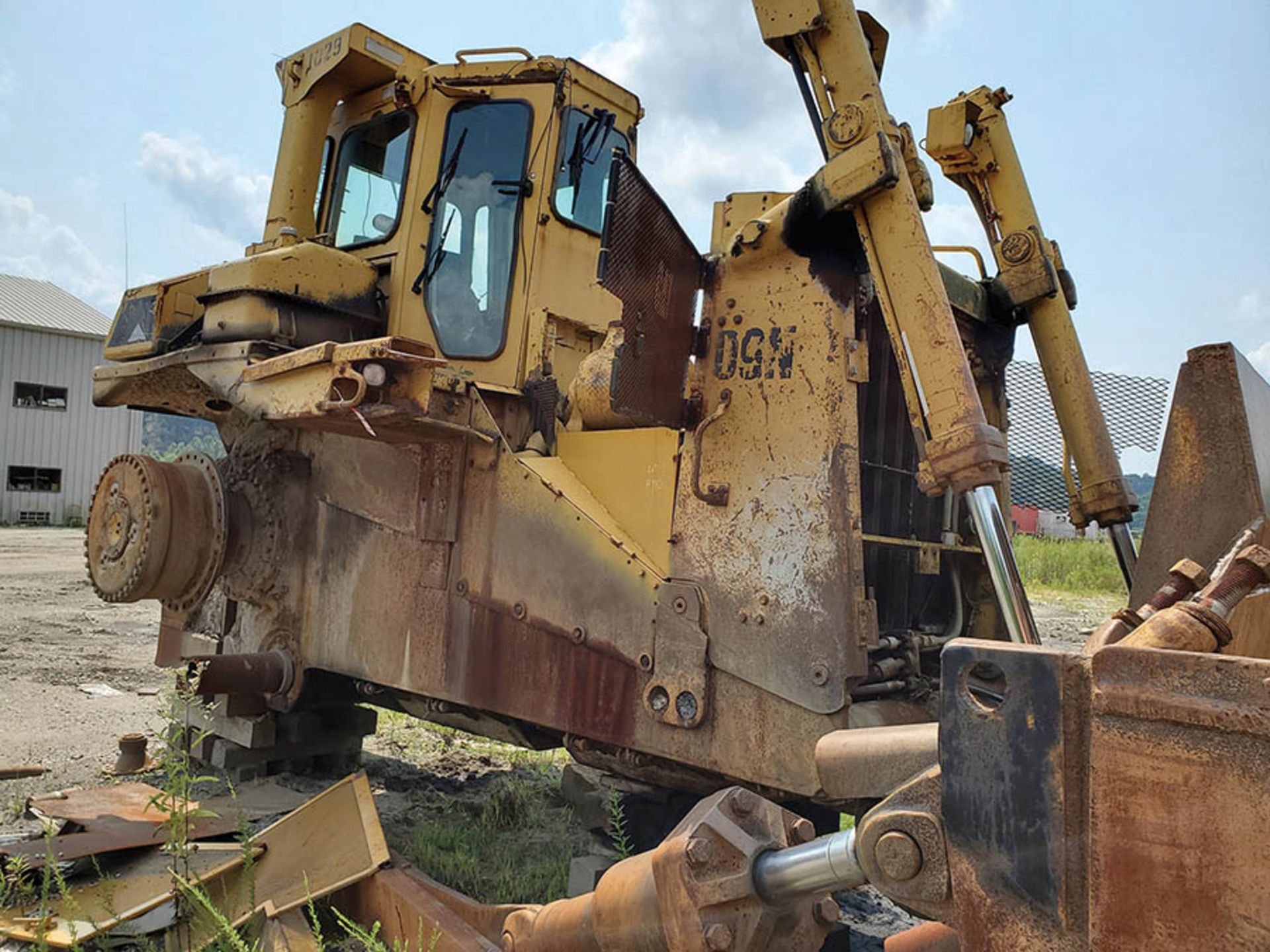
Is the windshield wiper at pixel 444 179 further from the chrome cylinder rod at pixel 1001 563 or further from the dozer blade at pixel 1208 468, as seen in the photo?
the dozer blade at pixel 1208 468

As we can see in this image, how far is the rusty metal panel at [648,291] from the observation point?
292 cm

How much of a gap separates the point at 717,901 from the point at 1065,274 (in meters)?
3.16

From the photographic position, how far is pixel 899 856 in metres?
1.20

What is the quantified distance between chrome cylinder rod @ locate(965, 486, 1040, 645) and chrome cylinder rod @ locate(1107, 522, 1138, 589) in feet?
3.45

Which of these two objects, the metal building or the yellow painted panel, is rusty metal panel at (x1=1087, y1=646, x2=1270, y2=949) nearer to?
the yellow painted panel

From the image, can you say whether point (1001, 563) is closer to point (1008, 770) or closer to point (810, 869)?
point (810, 869)

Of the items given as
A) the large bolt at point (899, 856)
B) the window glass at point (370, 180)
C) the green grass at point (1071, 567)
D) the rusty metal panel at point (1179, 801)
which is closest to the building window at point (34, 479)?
the green grass at point (1071, 567)

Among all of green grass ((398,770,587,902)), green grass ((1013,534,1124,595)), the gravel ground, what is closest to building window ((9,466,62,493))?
the gravel ground

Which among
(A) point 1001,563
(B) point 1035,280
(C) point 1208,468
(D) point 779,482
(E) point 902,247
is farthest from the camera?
(B) point 1035,280

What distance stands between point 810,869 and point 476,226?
335 cm

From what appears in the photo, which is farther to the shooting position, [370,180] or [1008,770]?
[370,180]

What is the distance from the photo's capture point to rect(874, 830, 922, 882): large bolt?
120 centimetres

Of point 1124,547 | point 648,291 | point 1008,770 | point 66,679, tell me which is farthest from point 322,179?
point 1008,770

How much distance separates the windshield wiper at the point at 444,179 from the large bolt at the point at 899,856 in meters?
3.60
